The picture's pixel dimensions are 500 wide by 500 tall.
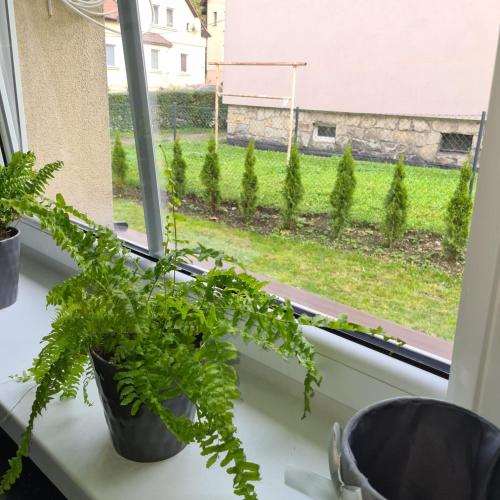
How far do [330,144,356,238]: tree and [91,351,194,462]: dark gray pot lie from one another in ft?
1.58

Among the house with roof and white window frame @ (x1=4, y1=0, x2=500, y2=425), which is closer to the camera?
white window frame @ (x1=4, y1=0, x2=500, y2=425)

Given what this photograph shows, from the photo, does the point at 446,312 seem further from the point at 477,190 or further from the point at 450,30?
the point at 450,30

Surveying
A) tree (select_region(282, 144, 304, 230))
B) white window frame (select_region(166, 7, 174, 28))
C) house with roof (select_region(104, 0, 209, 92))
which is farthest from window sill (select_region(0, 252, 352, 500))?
white window frame (select_region(166, 7, 174, 28))

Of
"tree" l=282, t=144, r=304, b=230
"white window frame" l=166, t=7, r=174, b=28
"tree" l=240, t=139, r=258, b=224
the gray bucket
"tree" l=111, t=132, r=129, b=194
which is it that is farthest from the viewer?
"tree" l=111, t=132, r=129, b=194

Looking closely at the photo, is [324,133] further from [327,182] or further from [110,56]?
[110,56]

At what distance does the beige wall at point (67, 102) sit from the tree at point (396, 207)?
1.02 m

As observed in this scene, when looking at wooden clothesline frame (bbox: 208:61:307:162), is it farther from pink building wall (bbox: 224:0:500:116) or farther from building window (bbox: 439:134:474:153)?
building window (bbox: 439:134:474:153)

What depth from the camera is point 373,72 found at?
3.17 feet

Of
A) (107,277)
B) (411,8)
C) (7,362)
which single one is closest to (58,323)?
(107,277)

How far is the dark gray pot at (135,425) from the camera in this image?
825 mm

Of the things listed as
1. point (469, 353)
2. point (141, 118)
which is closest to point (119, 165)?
point (141, 118)

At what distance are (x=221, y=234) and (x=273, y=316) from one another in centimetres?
62

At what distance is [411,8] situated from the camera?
2.96 ft

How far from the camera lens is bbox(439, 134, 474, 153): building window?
0.85 m
